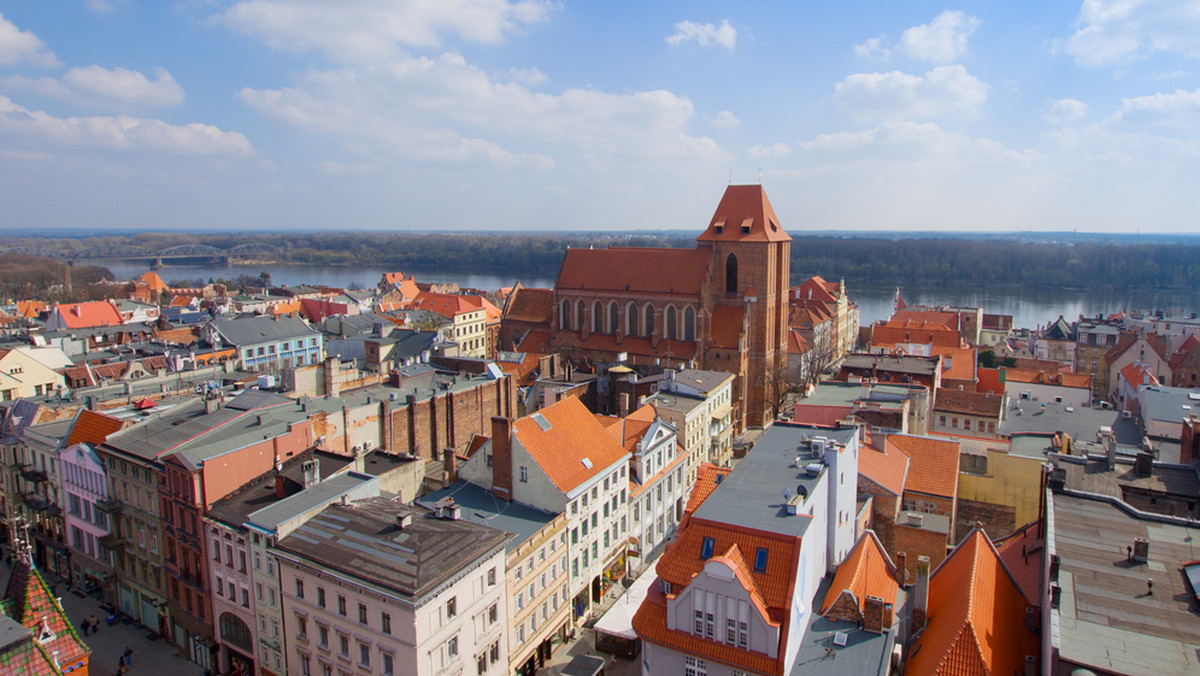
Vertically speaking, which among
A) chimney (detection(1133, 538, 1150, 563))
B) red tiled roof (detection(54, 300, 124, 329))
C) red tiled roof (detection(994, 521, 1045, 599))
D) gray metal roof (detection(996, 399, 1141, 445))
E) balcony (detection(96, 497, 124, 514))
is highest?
red tiled roof (detection(54, 300, 124, 329))

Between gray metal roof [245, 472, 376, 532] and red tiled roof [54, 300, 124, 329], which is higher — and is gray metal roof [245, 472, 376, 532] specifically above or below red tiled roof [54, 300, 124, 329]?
below

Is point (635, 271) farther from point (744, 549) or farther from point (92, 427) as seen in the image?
point (744, 549)

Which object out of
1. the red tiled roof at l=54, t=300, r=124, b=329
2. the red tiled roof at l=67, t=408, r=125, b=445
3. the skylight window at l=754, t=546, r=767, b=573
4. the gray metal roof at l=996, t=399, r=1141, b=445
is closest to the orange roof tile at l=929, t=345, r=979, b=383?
the gray metal roof at l=996, t=399, r=1141, b=445

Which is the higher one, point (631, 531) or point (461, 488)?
point (461, 488)

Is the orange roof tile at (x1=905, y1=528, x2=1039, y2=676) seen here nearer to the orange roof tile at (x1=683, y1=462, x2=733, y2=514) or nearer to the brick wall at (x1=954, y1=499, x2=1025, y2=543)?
the orange roof tile at (x1=683, y1=462, x2=733, y2=514)

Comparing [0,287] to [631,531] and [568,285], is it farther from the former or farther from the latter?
[631,531]

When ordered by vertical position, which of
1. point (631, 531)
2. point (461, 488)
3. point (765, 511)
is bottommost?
point (631, 531)

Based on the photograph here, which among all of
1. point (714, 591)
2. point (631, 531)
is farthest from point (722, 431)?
point (714, 591)
